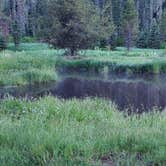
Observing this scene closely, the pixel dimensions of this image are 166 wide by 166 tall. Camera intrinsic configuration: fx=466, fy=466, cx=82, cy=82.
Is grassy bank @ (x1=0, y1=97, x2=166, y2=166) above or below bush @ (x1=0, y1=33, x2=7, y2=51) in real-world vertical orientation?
above

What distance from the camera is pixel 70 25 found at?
105ft

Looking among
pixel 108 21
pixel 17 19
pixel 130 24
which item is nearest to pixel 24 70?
pixel 108 21

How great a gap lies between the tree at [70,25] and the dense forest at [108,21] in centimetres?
7

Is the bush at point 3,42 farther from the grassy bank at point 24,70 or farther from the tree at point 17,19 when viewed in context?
the grassy bank at point 24,70

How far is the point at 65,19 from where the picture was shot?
32.7 m

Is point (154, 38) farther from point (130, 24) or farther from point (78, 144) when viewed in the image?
point (78, 144)

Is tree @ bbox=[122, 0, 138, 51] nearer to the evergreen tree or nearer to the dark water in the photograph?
the evergreen tree

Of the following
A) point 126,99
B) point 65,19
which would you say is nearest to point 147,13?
point 65,19

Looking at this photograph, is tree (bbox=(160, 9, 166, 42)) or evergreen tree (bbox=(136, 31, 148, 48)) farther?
evergreen tree (bbox=(136, 31, 148, 48))

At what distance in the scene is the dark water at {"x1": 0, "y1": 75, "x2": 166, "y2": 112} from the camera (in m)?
16.6

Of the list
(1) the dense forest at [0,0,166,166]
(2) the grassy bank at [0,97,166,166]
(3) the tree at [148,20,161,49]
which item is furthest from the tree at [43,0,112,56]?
(2) the grassy bank at [0,97,166,166]

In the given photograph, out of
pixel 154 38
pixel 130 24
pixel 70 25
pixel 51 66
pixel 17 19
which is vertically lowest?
pixel 51 66

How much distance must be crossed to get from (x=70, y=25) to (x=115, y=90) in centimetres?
1303

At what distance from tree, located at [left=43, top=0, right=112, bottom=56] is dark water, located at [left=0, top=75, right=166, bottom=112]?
756cm
